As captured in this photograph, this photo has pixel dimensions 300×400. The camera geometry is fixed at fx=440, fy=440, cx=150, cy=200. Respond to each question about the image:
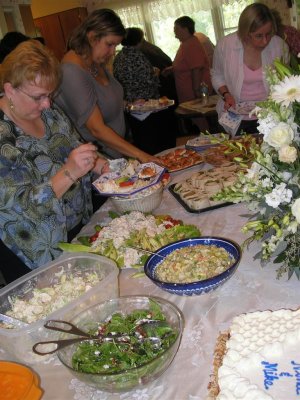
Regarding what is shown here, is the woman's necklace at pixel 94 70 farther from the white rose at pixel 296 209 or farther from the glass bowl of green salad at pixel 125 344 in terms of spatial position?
the white rose at pixel 296 209

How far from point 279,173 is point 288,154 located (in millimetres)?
113

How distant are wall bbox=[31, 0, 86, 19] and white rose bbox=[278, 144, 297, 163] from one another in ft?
27.3

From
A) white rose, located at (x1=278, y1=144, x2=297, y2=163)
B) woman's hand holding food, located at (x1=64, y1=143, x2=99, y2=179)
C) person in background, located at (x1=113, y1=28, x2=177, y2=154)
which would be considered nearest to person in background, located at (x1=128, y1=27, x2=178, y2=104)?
person in background, located at (x1=113, y1=28, x2=177, y2=154)

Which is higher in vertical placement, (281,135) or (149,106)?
(281,135)

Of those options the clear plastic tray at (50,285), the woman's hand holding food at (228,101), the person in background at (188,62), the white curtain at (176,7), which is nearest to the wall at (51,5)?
the white curtain at (176,7)

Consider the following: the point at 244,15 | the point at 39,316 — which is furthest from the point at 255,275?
the point at 244,15

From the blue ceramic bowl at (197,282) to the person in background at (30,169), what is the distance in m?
0.52

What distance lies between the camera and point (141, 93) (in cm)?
432

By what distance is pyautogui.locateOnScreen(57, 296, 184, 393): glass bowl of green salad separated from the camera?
36.0 inches

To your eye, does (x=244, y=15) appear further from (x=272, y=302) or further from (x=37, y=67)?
(x=272, y=302)

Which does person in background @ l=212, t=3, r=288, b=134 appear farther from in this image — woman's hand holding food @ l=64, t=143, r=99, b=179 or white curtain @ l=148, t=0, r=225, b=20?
white curtain @ l=148, t=0, r=225, b=20

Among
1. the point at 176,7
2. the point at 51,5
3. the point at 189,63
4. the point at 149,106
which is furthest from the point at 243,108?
the point at 51,5

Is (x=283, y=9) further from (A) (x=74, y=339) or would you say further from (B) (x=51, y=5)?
(A) (x=74, y=339)

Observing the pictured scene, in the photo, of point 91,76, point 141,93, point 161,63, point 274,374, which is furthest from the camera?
point 161,63
